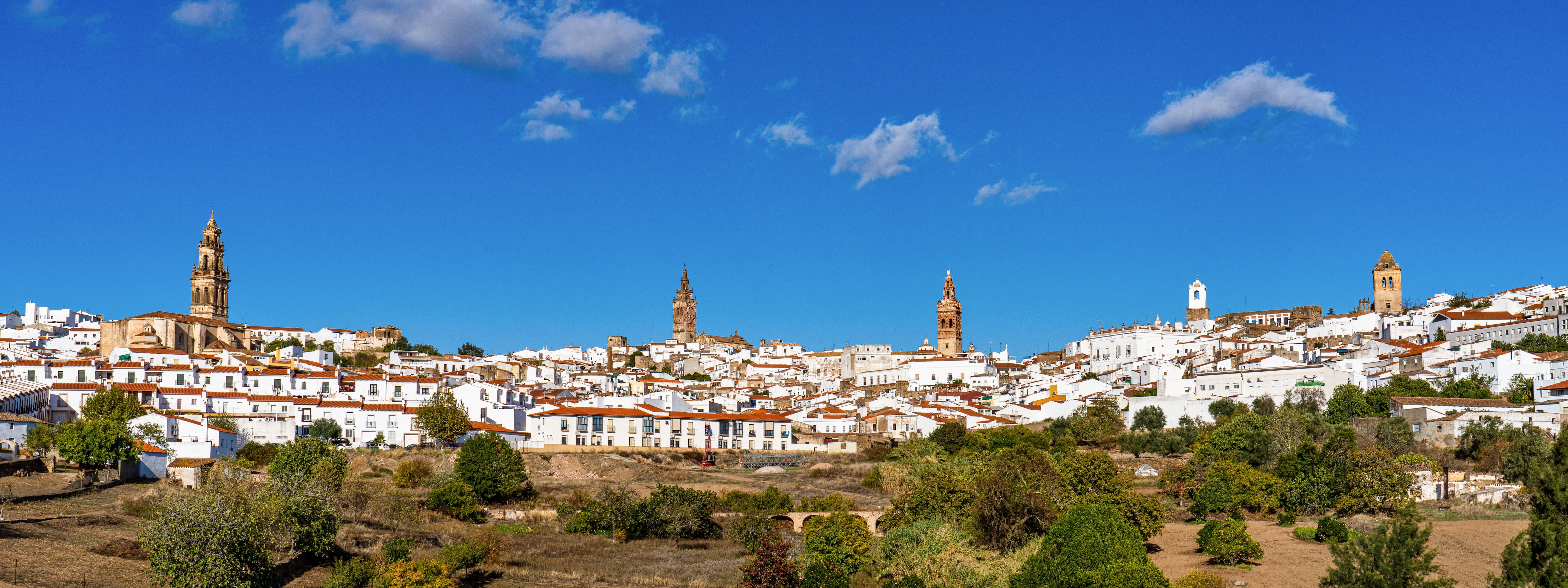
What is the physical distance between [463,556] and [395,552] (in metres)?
2.16

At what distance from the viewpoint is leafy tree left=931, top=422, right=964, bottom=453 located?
63688 mm

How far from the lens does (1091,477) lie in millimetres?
45406

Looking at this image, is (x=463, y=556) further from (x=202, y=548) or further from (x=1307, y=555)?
(x=1307, y=555)

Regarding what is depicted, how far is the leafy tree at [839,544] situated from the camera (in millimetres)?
36000

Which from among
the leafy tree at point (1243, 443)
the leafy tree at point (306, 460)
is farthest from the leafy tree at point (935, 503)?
the leafy tree at point (306, 460)

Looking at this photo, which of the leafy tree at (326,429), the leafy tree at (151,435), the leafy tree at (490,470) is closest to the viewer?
the leafy tree at (490,470)

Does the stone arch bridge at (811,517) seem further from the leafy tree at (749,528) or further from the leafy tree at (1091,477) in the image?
the leafy tree at (1091,477)

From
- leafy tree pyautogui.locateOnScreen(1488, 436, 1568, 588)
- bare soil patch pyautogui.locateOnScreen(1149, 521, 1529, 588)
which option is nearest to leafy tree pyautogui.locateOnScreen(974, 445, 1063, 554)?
bare soil patch pyautogui.locateOnScreen(1149, 521, 1529, 588)

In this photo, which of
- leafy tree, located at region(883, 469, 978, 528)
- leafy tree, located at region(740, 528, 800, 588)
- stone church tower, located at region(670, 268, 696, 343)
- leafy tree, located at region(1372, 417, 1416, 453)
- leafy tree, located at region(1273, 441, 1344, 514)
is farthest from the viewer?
stone church tower, located at region(670, 268, 696, 343)

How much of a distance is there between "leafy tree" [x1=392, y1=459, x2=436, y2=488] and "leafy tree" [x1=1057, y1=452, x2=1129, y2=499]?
2369 cm

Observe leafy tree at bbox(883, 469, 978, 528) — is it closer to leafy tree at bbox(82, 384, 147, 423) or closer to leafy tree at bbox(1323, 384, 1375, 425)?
leafy tree at bbox(1323, 384, 1375, 425)

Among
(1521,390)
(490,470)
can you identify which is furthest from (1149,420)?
(490,470)

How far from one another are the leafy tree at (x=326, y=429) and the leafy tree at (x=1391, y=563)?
44.1 meters

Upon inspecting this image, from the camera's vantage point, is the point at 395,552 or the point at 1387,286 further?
the point at 1387,286
